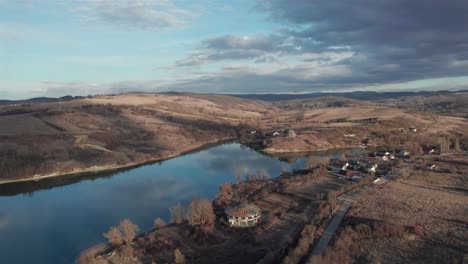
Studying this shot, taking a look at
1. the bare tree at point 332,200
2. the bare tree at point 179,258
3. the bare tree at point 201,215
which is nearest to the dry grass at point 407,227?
the bare tree at point 332,200

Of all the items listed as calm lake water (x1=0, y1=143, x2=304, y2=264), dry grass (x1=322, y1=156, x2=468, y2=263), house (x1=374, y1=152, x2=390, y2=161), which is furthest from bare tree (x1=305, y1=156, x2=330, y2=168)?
dry grass (x1=322, y1=156, x2=468, y2=263)

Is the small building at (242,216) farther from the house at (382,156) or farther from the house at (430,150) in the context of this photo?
the house at (430,150)

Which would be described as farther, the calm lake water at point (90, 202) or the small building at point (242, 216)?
the small building at point (242, 216)

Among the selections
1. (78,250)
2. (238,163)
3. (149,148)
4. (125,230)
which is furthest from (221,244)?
(149,148)

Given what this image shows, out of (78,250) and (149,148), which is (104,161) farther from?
(78,250)

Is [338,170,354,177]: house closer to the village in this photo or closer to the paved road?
the village

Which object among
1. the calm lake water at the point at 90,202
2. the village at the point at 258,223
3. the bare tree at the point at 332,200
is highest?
the bare tree at the point at 332,200
